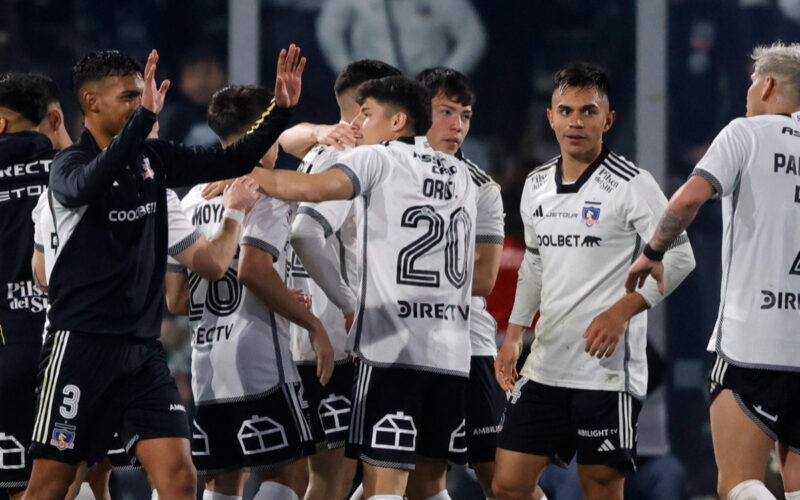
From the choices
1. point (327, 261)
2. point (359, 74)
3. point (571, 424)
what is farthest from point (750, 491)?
point (359, 74)

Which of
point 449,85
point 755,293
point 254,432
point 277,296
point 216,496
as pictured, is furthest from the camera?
point 449,85

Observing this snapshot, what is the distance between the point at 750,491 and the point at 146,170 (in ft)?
8.56

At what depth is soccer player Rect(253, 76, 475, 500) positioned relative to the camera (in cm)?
483

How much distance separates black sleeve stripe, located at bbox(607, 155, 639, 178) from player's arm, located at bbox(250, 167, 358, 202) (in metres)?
1.31

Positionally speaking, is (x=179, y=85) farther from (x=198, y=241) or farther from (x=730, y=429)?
(x=730, y=429)

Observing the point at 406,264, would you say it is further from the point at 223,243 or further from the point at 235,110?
the point at 235,110

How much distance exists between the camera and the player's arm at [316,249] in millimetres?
5238

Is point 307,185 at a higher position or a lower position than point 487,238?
higher

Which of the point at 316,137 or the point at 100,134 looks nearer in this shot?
the point at 100,134

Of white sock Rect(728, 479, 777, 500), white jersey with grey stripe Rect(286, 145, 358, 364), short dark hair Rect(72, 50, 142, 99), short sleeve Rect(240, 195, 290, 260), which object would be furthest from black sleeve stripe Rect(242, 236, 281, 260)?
white sock Rect(728, 479, 777, 500)

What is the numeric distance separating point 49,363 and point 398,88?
175 cm

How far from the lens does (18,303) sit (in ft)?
18.0

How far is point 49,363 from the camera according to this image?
466 cm

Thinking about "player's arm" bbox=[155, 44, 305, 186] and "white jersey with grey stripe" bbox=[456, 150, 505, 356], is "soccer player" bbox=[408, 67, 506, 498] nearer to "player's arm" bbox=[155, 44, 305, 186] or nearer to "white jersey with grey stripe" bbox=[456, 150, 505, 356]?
"white jersey with grey stripe" bbox=[456, 150, 505, 356]
